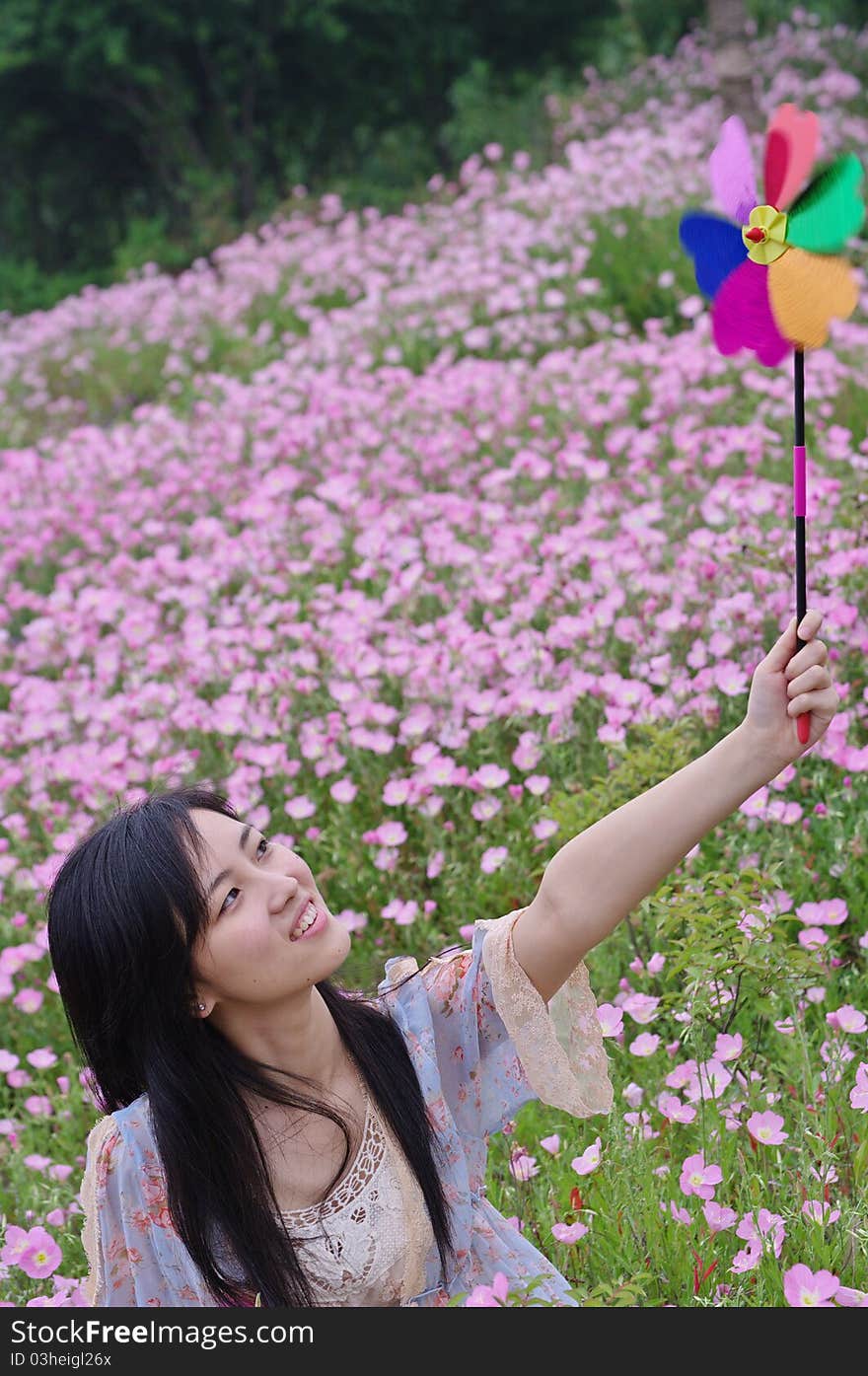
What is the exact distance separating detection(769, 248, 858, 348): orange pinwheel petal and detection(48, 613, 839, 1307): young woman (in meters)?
0.37

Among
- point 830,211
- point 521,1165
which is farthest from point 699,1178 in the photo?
point 830,211

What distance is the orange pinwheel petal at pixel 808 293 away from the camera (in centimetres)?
168

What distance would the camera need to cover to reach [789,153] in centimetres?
170

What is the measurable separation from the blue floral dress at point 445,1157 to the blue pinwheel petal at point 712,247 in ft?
2.64

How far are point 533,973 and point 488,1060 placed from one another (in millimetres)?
186

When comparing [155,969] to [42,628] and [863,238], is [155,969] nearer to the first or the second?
[42,628]

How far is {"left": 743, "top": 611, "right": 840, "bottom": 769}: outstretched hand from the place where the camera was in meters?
1.69

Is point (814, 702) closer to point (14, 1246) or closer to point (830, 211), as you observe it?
point (830, 211)

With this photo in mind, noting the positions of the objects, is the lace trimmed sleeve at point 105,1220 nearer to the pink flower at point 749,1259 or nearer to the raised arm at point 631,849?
the raised arm at point 631,849

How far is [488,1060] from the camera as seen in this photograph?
197 centimetres

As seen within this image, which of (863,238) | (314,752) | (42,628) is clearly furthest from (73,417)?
(314,752)

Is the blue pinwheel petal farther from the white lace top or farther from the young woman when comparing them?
the white lace top

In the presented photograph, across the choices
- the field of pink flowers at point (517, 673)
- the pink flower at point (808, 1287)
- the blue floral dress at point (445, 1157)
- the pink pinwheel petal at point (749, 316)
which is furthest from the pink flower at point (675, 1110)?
the pink pinwheel petal at point (749, 316)

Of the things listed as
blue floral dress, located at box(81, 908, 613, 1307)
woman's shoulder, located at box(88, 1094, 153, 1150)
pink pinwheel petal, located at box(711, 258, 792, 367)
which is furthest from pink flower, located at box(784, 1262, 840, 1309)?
pink pinwheel petal, located at box(711, 258, 792, 367)
